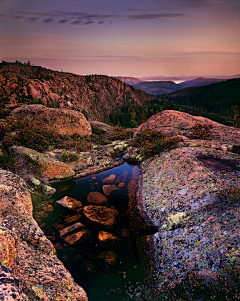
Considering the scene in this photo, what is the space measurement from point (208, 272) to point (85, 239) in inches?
205

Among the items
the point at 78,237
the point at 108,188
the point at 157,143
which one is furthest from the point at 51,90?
the point at 78,237

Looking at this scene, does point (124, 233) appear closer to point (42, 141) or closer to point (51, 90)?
point (42, 141)

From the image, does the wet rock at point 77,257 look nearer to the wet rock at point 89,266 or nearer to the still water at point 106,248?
the still water at point 106,248

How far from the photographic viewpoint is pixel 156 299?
5137 mm

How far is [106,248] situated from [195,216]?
4.30m

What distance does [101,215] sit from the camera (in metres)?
9.20

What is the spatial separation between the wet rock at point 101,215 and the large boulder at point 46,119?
15.0 meters

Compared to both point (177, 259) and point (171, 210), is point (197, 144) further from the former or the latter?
point (177, 259)

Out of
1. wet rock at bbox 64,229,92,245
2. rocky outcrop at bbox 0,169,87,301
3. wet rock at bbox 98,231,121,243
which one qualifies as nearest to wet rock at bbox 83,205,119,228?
wet rock at bbox 98,231,121,243

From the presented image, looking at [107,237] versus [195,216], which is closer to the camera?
[195,216]

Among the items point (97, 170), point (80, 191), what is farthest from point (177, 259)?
point (97, 170)

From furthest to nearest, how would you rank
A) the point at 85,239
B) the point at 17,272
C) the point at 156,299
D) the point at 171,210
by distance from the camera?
the point at 171,210 < the point at 85,239 < the point at 156,299 < the point at 17,272

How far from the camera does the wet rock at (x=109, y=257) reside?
666 cm

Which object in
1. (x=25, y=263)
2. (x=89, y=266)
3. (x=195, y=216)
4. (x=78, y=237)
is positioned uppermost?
(x=25, y=263)
